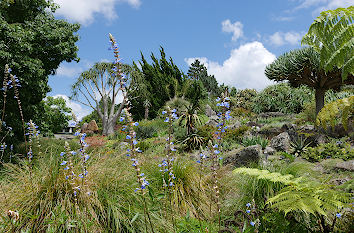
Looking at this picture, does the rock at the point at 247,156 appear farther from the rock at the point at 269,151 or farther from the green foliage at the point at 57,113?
the green foliage at the point at 57,113

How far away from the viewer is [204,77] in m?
42.2

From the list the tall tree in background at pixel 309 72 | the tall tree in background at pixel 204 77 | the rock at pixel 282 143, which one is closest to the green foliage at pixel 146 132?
the tall tree in background at pixel 309 72

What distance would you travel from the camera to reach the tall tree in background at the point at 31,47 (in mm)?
8656

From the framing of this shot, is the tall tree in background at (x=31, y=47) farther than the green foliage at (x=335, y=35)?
Yes

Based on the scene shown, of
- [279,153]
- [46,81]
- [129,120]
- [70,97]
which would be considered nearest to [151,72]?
[70,97]

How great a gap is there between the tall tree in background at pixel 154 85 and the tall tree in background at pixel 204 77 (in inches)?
509

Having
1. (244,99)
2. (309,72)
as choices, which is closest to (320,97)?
(309,72)

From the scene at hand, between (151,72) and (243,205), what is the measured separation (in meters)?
25.2

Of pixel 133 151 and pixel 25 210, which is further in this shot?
pixel 25 210

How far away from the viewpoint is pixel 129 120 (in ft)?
5.38

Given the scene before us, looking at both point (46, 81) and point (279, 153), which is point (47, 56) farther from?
point (279, 153)

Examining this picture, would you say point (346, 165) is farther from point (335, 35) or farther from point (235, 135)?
point (235, 135)

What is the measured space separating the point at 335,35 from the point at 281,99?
15514mm

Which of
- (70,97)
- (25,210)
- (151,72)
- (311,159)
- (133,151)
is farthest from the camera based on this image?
(151,72)
